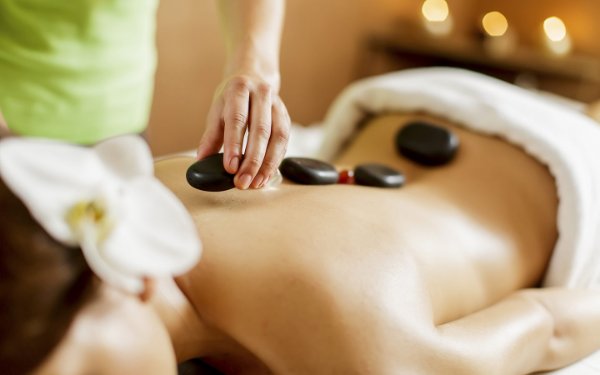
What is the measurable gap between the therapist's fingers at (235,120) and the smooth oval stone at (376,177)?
262 mm

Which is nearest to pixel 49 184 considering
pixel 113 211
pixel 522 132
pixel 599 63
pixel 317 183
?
pixel 113 211

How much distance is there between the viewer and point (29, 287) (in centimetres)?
50

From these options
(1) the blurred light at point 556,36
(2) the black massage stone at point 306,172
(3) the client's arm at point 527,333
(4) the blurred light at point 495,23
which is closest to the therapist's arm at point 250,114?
(2) the black massage stone at point 306,172

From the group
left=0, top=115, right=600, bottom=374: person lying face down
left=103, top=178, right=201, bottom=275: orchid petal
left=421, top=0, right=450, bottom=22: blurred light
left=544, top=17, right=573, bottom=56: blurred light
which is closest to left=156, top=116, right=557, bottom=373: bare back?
left=0, top=115, right=600, bottom=374: person lying face down

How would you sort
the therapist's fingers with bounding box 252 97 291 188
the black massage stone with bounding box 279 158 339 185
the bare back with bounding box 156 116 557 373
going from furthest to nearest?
1. the black massage stone with bounding box 279 158 339 185
2. the therapist's fingers with bounding box 252 97 291 188
3. the bare back with bounding box 156 116 557 373

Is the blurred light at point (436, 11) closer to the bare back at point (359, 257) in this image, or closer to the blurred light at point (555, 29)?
the blurred light at point (555, 29)

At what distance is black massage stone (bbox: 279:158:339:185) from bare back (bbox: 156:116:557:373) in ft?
0.07

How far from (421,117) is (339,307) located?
696 mm

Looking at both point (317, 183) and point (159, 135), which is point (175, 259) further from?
point (159, 135)

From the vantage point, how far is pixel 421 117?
1.33m

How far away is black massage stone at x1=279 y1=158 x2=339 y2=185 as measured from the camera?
95 centimetres

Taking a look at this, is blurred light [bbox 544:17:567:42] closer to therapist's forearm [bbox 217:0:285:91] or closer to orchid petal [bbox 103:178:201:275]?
therapist's forearm [bbox 217:0:285:91]

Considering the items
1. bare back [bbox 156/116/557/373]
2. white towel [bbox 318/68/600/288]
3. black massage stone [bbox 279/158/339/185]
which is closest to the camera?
bare back [bbox 156/116/557/373]

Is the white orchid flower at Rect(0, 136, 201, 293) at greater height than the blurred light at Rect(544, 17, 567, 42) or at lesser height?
greater
